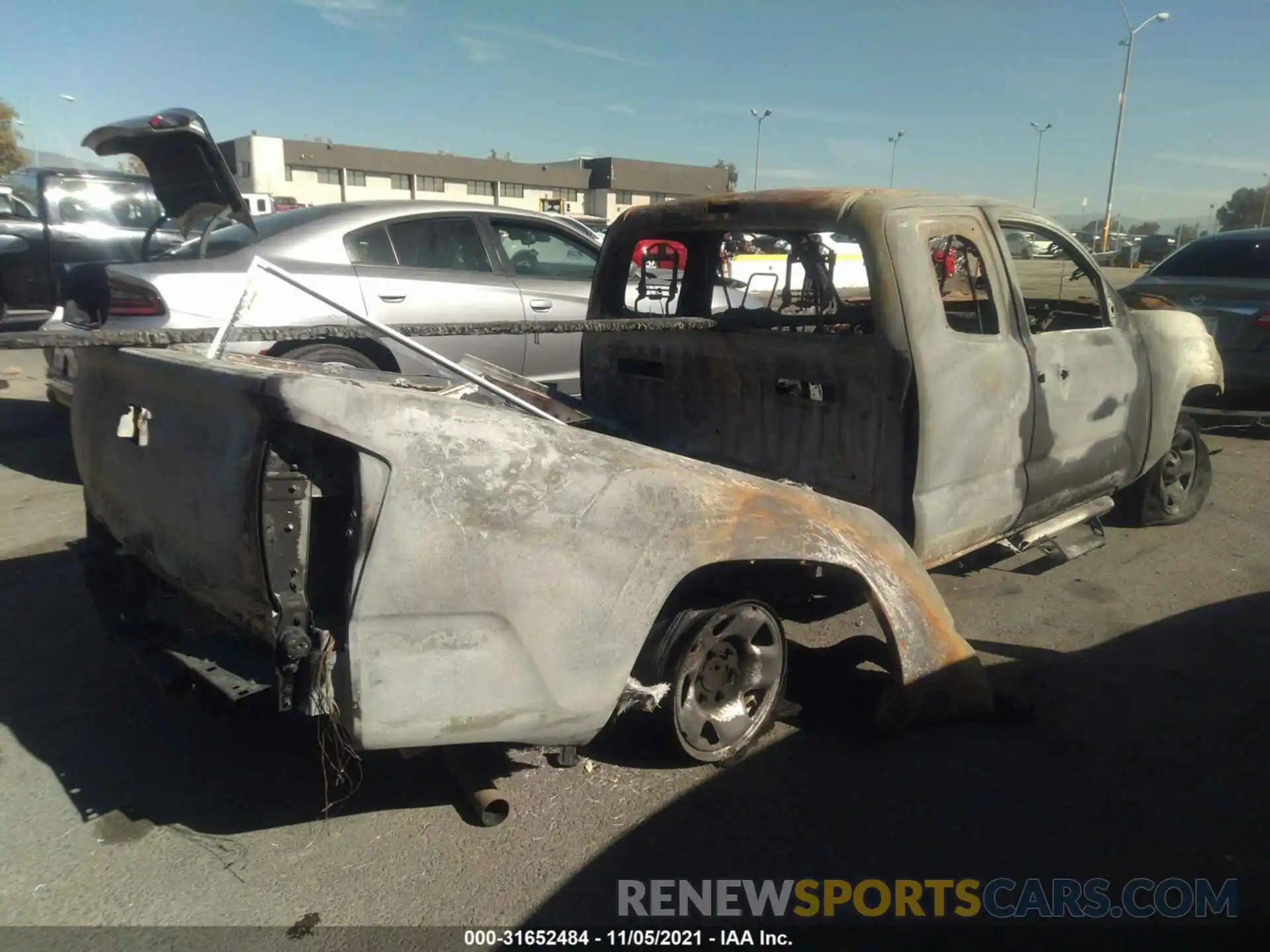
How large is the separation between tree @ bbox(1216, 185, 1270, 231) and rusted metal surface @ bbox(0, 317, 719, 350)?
229ft

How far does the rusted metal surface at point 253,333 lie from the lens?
251 centimetres

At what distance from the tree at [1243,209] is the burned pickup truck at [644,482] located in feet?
223

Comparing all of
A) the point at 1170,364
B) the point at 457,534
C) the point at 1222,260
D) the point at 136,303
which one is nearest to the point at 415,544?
the point at 457,534

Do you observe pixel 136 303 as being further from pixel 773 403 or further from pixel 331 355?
pixel 773 403

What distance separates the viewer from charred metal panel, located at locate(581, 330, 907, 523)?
3.69m

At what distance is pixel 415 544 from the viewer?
2256 mm

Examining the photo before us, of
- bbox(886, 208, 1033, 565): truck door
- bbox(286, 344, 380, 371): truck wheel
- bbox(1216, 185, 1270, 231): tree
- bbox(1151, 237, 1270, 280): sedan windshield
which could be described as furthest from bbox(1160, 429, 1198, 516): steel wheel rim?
bbox(1216, 185, 1270, 231): tree

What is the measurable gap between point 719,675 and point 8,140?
5475 cm

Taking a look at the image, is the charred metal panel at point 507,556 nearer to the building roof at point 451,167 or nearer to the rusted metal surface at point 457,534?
the rusted metal surface at point 457,534

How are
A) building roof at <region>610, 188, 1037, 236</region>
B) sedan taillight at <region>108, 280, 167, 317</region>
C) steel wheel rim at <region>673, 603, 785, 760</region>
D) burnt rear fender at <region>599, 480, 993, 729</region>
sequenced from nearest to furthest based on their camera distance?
burnt rear fender at <region>599, 480, 993, 729</region>, steel wheel rim at <region>673, 603, 785, 760</region>, building roof at <region>610, 188, 1037, 236</region>, sedan taillight at <region>108, 280, 167, 317</region>

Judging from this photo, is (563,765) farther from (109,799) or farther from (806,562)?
(109,799)

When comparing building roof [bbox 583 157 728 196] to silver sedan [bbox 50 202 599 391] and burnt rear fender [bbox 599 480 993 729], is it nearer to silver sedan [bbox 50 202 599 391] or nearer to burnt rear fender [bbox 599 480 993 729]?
silver sedan [bbox 50 202 599 391]

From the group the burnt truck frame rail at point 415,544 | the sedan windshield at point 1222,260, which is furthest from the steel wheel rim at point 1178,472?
the burnt truck frame rail at point 415,544

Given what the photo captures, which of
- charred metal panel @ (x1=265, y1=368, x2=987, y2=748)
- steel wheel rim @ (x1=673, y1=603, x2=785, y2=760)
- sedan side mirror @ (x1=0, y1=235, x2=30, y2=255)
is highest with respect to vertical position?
sedan side mirror @ (x1=0, y1=235, x2=30, y2=255)
